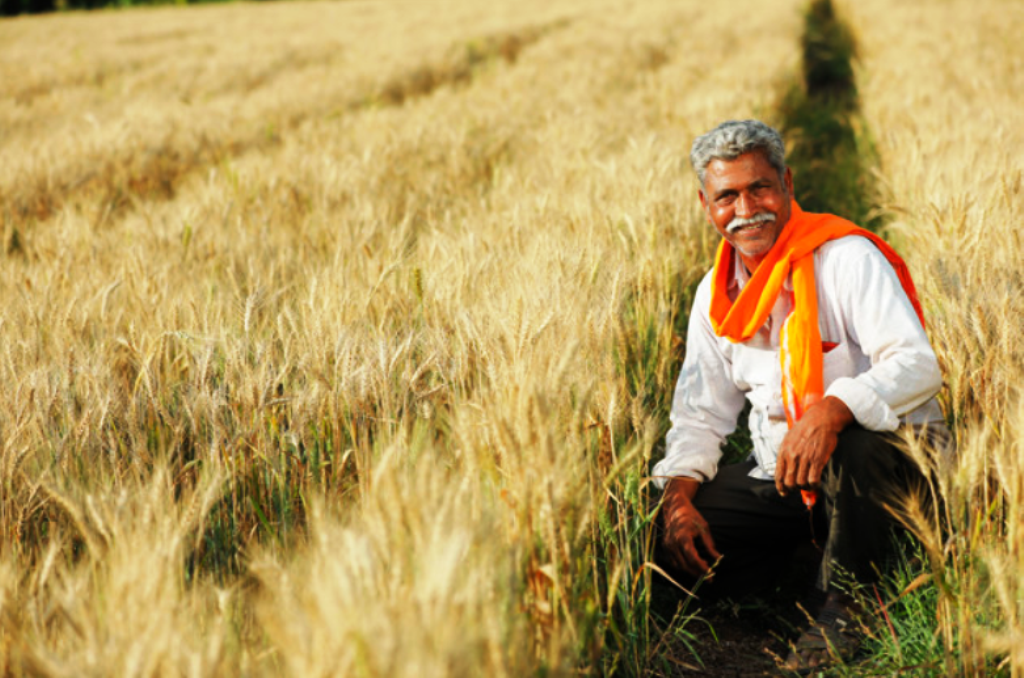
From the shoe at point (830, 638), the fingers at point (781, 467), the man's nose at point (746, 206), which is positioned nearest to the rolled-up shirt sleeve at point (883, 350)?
the fingers at point (781, 467)

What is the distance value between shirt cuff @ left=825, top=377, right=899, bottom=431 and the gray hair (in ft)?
2.19

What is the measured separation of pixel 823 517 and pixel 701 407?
1.37 ft

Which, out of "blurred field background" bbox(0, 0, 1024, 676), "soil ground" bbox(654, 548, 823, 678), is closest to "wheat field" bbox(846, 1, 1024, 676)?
"blurred field background" bbox(0, 0, 1024, 676)

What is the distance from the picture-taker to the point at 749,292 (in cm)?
215

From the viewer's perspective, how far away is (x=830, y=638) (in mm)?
1771

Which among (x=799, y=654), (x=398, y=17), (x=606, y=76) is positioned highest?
(x=398, y=17)

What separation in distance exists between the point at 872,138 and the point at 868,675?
545cm

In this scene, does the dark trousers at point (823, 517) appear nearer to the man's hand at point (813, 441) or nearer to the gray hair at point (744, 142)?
the man's hand at point (813, 441)

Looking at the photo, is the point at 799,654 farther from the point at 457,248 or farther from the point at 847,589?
the point at 457,248

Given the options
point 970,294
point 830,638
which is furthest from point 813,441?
point 970,294

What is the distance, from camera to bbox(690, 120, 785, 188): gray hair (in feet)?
7.17

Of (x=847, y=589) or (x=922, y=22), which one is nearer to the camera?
(x=847, y=589)

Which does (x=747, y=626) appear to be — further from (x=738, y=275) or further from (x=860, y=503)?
(x=738, y=275)

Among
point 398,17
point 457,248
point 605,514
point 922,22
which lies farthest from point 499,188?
point 398,17
